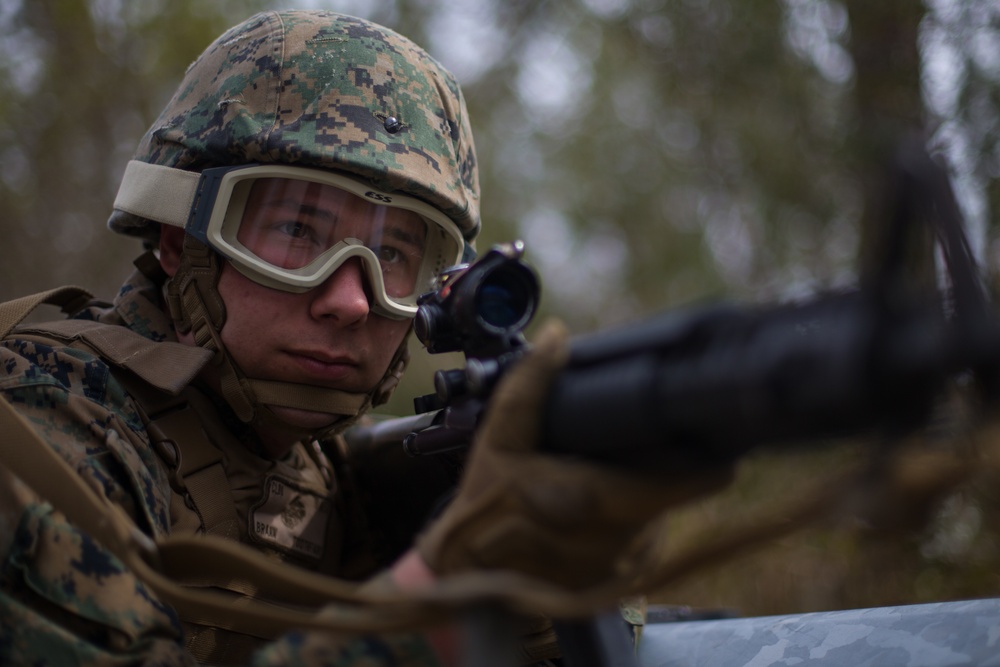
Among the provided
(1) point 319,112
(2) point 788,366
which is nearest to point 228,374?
(1) point 319,112

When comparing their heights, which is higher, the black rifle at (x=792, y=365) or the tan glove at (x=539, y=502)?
the black rifle at (x=792, y=365)

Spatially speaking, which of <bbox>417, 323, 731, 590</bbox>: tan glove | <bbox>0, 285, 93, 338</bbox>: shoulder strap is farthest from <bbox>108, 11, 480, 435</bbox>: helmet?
<bbox>417, 323, 731, 590</bbox>: tan glove

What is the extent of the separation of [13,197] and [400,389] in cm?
402

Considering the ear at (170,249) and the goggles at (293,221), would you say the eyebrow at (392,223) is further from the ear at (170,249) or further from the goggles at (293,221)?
the ear at (170,249)

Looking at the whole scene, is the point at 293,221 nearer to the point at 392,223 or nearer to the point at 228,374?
the point at 392,223

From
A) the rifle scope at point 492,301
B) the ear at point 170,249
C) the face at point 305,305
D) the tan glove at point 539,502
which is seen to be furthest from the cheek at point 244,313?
the tan glove at point 539,502

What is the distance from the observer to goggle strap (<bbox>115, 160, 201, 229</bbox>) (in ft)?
9.07

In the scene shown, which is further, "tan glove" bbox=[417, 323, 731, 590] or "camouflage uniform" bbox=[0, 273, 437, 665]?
"camouflage uniform" bbox=[0, 273, 437, 665]

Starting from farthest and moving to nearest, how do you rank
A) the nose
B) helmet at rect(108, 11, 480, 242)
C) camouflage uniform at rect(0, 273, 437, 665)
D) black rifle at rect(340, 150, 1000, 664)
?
helmet at rect(108, 11, 480, 242), the nose, camouflage uniform at rect(0, 273, 437, 665), black rifle at rect(340, 150, 1000, 664)

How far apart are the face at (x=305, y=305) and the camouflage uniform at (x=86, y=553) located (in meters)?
0.39

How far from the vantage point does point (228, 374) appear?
2.65 meters

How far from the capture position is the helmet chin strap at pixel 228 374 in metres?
2.63

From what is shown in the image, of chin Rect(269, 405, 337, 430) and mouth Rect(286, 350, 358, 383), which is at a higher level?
Answer: mouth Rect(286, 350, 358, 383)

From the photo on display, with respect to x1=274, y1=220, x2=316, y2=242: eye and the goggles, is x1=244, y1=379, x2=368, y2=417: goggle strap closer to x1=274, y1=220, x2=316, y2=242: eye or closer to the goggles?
the goggles
